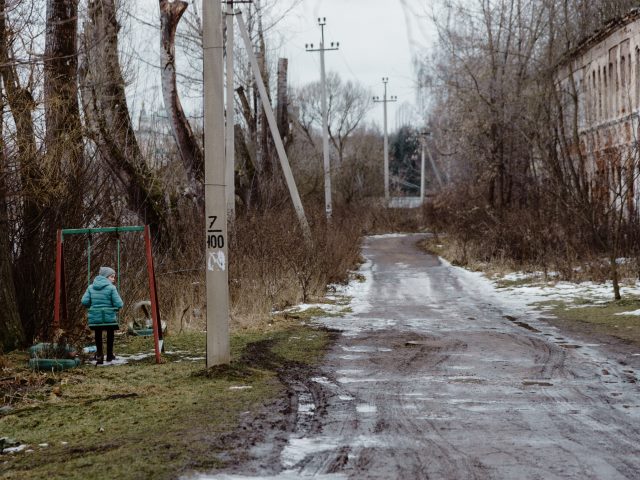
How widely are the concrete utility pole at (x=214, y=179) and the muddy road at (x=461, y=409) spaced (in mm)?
1223

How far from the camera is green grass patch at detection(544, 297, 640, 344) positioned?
45.6 ft

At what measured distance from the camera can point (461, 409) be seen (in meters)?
8.05

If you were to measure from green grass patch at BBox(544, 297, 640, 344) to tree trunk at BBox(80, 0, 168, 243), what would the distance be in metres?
8.81

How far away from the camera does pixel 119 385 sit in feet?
30.5

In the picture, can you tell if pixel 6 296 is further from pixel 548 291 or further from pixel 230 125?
A: pixel 548 291

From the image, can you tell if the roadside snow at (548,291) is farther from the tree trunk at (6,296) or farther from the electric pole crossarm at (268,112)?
the tree trunk at (6,296)

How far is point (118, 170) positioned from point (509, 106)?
627 inches

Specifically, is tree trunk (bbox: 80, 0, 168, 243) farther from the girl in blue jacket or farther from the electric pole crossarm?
the girl in blue jacket

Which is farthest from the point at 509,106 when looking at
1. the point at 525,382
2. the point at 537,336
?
the point at 525,382

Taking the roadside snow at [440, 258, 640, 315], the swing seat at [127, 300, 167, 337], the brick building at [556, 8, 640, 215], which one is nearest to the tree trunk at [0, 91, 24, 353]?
the swing seat at [127, 300, 167, 337]

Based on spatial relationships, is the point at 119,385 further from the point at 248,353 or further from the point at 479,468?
the point at 479,468

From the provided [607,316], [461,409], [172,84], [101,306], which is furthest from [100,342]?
[172,84]

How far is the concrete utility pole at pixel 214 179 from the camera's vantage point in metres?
9.64

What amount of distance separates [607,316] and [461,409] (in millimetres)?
8527
